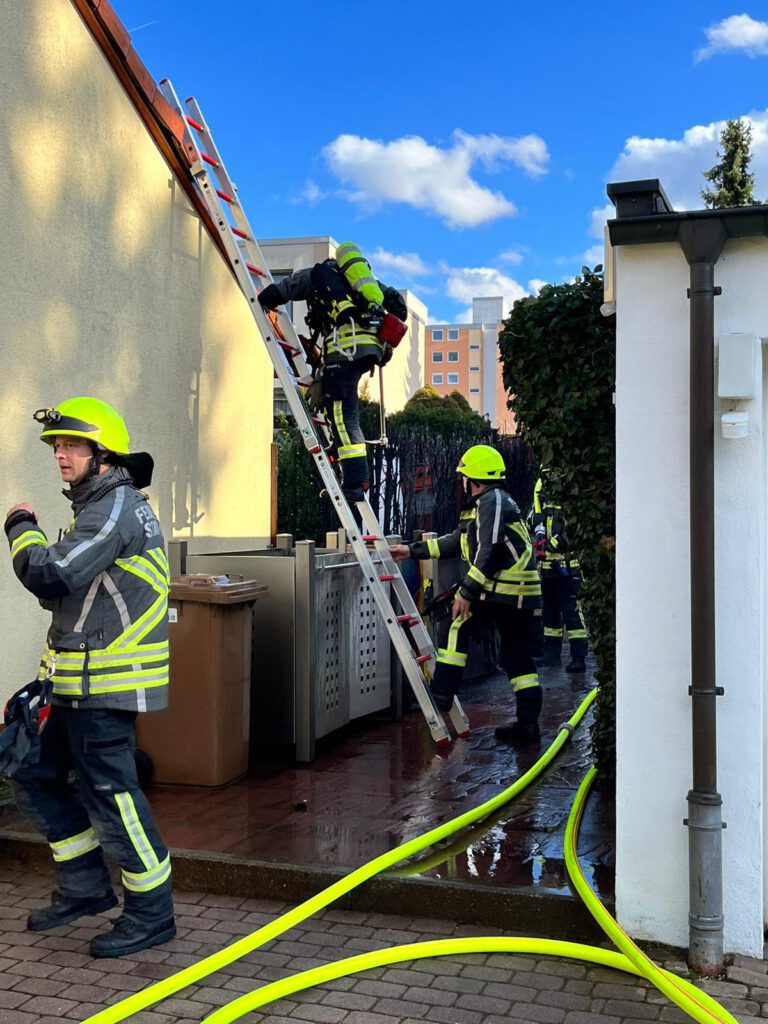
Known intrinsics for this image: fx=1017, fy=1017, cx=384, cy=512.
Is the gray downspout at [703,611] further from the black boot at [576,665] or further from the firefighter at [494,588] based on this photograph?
the black boot at [576,665]

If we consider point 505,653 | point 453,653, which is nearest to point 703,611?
point 453,653

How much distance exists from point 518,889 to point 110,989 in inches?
62.2

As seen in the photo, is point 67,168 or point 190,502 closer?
point 67,168

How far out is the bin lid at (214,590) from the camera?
219 inches

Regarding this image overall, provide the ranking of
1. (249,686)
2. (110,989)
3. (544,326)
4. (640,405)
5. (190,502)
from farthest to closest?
(190,502), (249,686), (544,326), (640,405), (110,989)

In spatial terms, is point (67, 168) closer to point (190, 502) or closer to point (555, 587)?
point (190, 502)

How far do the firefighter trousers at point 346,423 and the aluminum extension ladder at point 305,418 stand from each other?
4.4 inches

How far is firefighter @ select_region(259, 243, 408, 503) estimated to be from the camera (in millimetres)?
6727

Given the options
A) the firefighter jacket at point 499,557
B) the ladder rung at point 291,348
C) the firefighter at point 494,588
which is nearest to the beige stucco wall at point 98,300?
the ladder rung at point 291,348

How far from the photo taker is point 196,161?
21.9 ft

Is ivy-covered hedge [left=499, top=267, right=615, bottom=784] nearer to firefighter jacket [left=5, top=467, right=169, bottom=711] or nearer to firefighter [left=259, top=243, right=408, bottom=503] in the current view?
firefighter [left=259, top=243, right=408, bottom=503]

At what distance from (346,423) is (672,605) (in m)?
3.36

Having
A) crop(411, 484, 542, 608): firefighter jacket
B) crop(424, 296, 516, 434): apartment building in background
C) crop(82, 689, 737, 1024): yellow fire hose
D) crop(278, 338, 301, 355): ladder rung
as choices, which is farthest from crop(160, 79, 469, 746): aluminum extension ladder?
crop(424, 296, 516, 434): apartment building in background

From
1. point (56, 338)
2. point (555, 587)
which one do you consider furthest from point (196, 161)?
point (555, 587)
